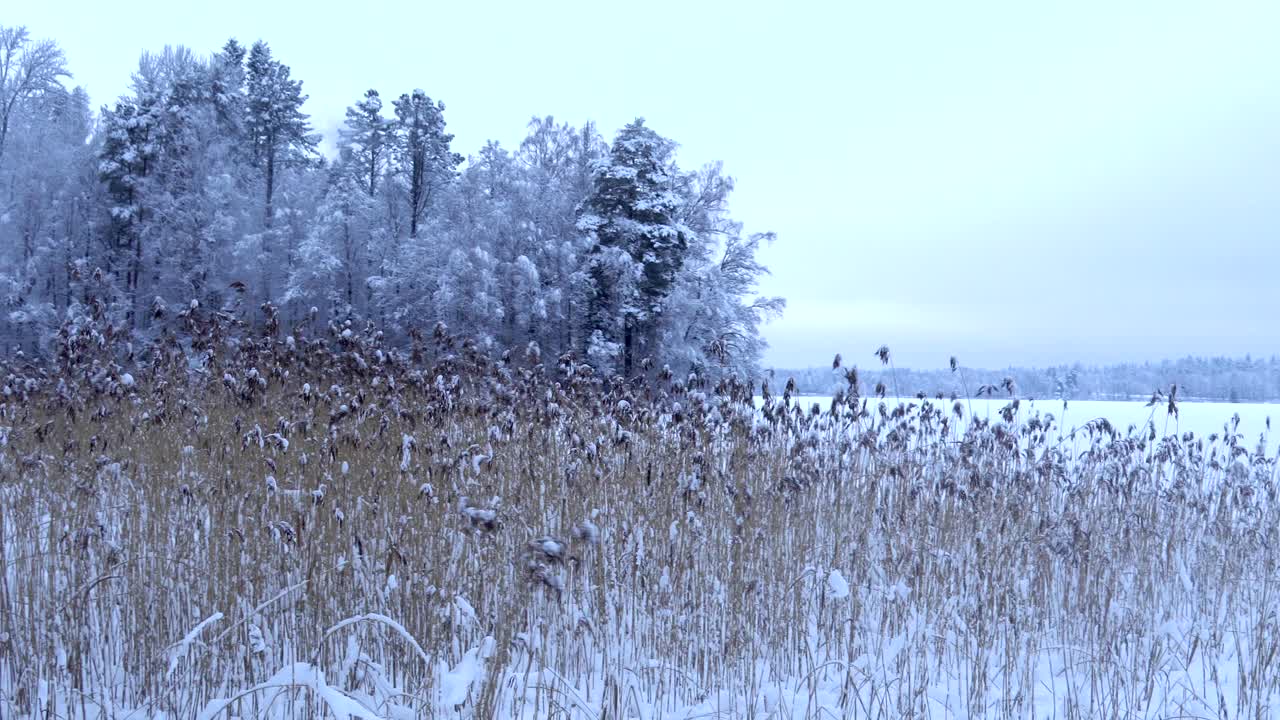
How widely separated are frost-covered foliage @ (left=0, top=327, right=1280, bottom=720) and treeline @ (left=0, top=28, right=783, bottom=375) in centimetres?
1531

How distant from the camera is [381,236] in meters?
24.7

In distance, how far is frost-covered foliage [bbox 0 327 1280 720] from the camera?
3.22m

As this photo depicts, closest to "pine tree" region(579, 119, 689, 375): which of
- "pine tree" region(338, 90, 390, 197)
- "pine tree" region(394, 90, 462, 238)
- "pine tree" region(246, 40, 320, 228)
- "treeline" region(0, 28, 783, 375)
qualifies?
"treeline" region(0, 28, 783, 375)

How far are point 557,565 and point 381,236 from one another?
78.5ft

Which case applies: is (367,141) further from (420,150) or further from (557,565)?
(557,565)

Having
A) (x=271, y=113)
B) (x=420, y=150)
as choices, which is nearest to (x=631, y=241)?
(x=420, y=150)

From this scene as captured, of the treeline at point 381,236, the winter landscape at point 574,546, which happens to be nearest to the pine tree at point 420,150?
the treeline at point 381,236

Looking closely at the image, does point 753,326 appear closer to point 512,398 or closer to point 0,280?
point 512,398

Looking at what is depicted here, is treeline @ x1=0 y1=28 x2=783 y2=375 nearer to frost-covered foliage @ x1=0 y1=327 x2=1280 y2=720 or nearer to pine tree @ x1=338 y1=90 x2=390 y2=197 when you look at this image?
pine tree @ x1=338 y1=90 x2=390 y2=197

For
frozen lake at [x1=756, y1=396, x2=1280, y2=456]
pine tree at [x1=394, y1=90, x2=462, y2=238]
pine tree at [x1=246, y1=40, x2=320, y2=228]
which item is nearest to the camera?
frozen lake at [x1=756, y1=396, x2=1280, y2=456]

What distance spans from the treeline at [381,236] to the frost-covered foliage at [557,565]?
15306 millimetres

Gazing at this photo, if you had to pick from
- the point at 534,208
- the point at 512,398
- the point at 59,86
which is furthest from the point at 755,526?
the point at 59,86

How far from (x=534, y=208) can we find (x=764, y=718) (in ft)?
71.4

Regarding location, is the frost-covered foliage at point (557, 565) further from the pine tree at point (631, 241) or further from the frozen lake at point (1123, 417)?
the pine tree at point (631, 241)
